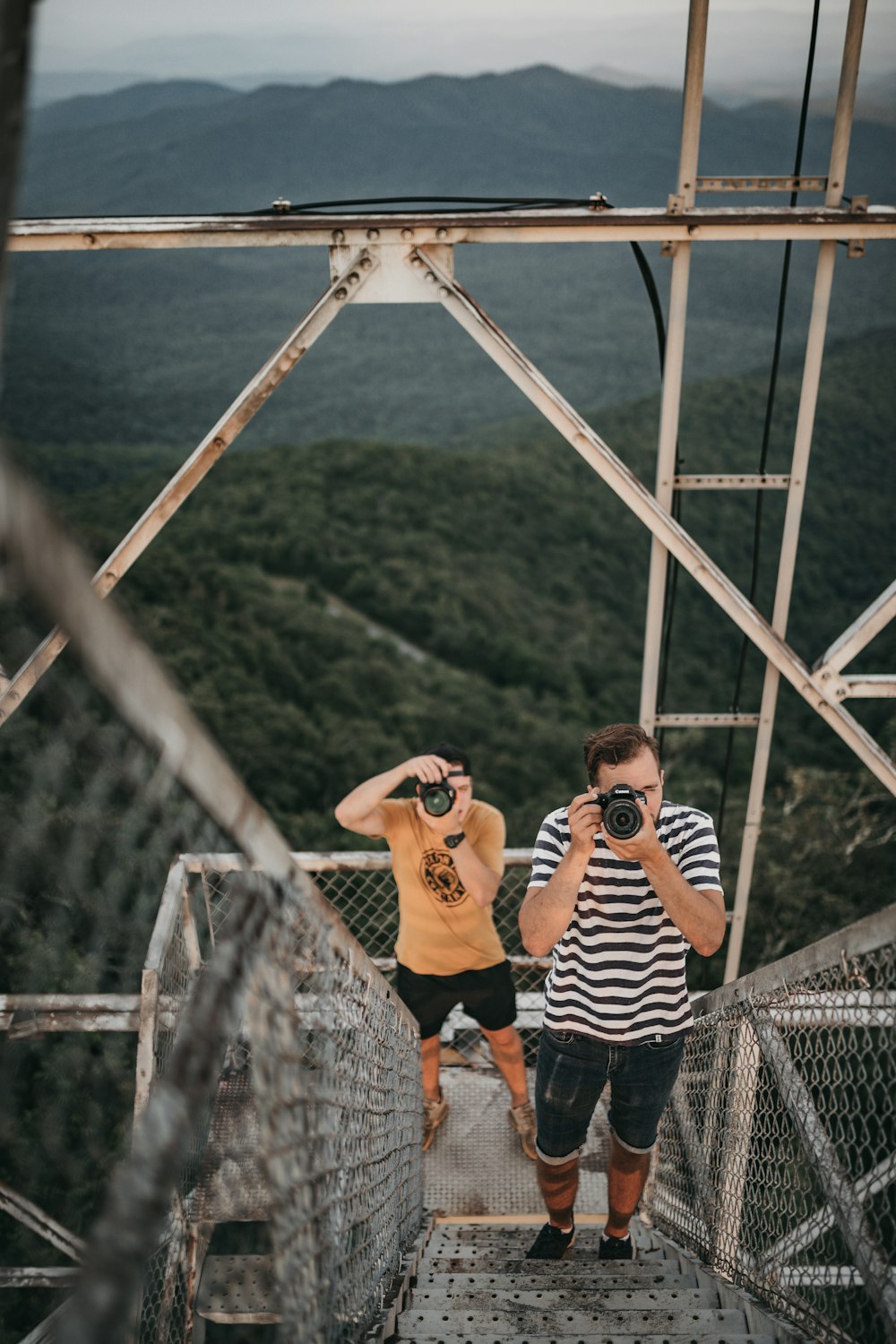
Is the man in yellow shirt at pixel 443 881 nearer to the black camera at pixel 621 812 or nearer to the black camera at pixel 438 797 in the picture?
the black camera at pixel 438 797

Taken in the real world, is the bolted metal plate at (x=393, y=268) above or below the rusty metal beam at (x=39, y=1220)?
above

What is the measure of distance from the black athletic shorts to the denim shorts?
742 millimetres

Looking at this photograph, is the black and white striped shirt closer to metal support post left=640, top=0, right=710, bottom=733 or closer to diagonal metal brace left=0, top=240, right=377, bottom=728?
metal support post left=640, top=0, right=710, bottom=733

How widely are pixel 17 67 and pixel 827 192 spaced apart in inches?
119

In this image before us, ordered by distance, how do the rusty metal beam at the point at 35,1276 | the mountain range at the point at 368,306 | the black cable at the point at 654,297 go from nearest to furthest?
the black cable at the point at 654,297
the rusty metal beam at the point at 35,1276
the mountain range at the point at 368,306

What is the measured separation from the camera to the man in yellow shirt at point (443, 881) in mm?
3096

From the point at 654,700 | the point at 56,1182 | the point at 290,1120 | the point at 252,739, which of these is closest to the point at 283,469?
the point at 252,739

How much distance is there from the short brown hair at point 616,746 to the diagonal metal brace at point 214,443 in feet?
4.92

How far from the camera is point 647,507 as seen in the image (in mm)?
3330

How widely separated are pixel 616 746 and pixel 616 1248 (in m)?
1.55

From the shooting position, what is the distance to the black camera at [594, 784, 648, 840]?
7.13 feet

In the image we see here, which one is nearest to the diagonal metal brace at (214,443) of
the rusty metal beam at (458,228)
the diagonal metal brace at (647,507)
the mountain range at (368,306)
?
the rusty metal beam at (458,228)

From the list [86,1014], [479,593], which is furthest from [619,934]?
[479,593]

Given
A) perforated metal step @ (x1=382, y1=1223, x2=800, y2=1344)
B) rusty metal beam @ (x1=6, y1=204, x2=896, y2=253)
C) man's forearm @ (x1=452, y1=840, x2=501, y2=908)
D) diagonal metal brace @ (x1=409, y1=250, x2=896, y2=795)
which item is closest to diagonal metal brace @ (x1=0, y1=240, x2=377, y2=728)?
rusty metal beam @ (x1=6, y1=204, x2=896, y2=253)
